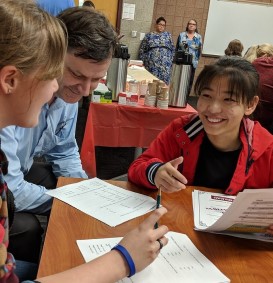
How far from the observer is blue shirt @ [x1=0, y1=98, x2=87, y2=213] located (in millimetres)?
1261

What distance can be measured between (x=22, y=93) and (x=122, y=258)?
0.38 m

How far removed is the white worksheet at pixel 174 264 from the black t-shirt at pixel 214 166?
1.61 ft

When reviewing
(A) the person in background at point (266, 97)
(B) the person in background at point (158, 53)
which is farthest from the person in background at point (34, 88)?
(B) the person in background at point (158, 53)

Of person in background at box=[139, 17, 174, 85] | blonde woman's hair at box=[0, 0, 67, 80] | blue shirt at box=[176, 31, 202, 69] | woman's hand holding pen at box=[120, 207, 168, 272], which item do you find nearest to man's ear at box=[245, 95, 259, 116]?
woman's hand holding pen at box=[120, 207, 168, 272]

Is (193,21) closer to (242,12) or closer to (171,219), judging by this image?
(242,12)

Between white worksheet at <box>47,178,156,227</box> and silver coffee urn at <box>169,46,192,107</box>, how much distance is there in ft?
4.62

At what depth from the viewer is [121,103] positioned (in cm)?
250

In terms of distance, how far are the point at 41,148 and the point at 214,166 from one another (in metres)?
0.71

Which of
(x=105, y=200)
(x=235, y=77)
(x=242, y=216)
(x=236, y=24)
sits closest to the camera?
(x=242, y=216)

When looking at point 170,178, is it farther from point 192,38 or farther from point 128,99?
point 192,38

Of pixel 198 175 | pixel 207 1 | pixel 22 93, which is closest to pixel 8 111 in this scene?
pixel 22 93

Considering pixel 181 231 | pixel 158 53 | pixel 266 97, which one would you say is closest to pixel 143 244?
pixel 181 231

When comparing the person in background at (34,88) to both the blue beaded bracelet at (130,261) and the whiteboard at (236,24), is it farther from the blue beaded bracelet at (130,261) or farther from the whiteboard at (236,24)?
the whiteboard at (236,24)

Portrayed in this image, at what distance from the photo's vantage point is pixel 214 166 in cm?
141
